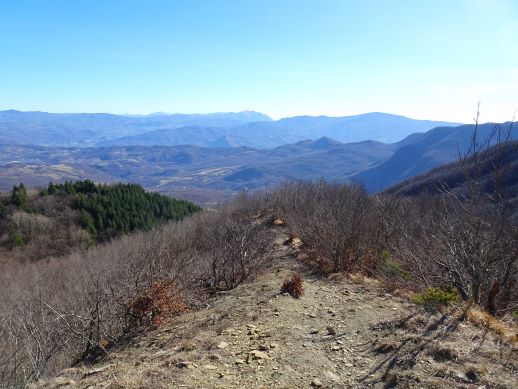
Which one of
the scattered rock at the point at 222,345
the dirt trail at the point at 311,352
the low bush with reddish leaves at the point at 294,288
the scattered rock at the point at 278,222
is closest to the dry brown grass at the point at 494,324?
the dirt trail at the point at 311,352

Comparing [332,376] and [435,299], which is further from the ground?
[435,299]

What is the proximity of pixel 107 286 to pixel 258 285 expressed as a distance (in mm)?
5366

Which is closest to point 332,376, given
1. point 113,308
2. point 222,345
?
point 222,345

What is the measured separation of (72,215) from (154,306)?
54.4 metres

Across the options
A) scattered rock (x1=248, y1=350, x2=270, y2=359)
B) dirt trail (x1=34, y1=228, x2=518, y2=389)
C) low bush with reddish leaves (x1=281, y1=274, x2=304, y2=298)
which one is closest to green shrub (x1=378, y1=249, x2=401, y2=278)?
dirt trail (x1=34, y1=228, x2=518, y2=389)

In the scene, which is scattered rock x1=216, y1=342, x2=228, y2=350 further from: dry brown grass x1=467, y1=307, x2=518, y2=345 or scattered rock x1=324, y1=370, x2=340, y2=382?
dry brown grass x1=467, y1=307, x2=518, y2=345

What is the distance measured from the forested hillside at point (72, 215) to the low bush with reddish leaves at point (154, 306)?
46619 millimetres

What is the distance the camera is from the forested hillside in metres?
55.6

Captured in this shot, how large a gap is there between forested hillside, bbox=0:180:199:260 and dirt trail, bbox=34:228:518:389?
4950 cm

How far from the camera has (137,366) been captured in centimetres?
882

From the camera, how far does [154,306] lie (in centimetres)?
1258

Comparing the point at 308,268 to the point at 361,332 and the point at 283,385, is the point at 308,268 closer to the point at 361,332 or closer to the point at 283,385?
the point at 361,332

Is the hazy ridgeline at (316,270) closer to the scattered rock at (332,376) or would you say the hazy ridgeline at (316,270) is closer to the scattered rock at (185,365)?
the scattered rock at (185,365)

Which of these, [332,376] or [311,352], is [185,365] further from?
[332,376]
